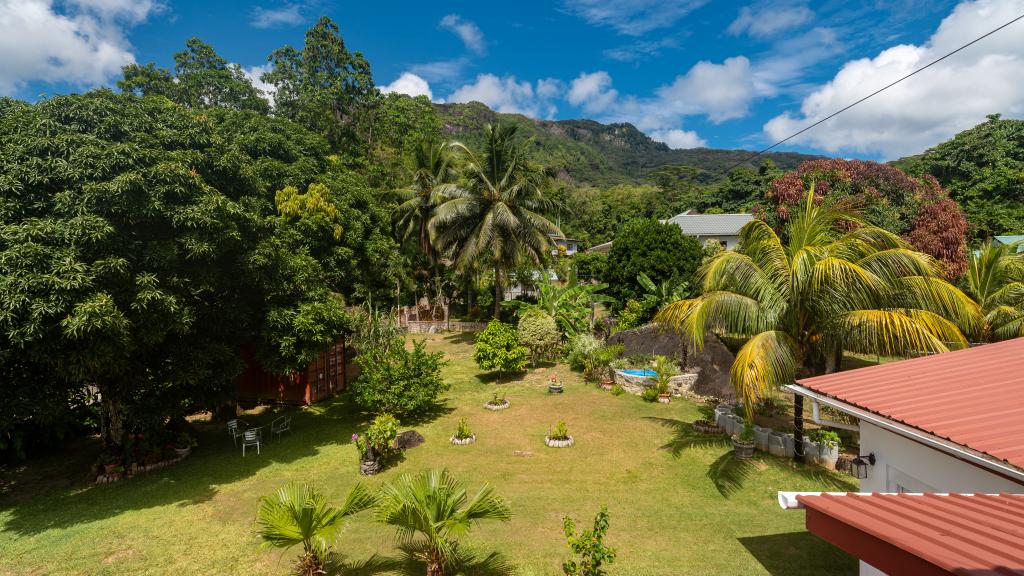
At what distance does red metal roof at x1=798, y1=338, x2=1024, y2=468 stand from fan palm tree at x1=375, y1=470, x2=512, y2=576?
500 cm

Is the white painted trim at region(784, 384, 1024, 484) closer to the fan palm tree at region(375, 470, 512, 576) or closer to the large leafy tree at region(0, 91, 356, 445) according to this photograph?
the fan palm tree at region(375, 470, 512, 576)

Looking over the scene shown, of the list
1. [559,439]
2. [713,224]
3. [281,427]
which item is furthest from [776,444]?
[713,224]

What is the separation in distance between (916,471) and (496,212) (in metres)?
19.9

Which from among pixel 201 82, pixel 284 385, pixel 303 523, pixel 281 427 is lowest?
pixel 281 427

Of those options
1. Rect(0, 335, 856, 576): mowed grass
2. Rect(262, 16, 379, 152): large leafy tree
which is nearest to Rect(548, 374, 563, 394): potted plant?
Rect(0, 335, 856, 576): mowed grass

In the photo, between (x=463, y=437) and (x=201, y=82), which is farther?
(x=201, y=82)

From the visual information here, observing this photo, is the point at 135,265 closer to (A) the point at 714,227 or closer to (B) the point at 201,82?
(B) the point at 201,82

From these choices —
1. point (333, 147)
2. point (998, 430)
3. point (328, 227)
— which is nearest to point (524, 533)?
point (998, 430)

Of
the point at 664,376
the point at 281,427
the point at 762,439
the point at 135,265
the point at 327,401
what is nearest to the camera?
the point at 135,265

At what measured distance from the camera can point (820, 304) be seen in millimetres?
9047

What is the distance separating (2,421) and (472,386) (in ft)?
41.1

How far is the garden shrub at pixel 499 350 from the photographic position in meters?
18.3

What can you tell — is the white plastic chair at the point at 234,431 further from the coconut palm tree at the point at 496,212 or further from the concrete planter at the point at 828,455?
the concrete planter at the point at 828,455

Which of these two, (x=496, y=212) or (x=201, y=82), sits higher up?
(x=201, y=82)
